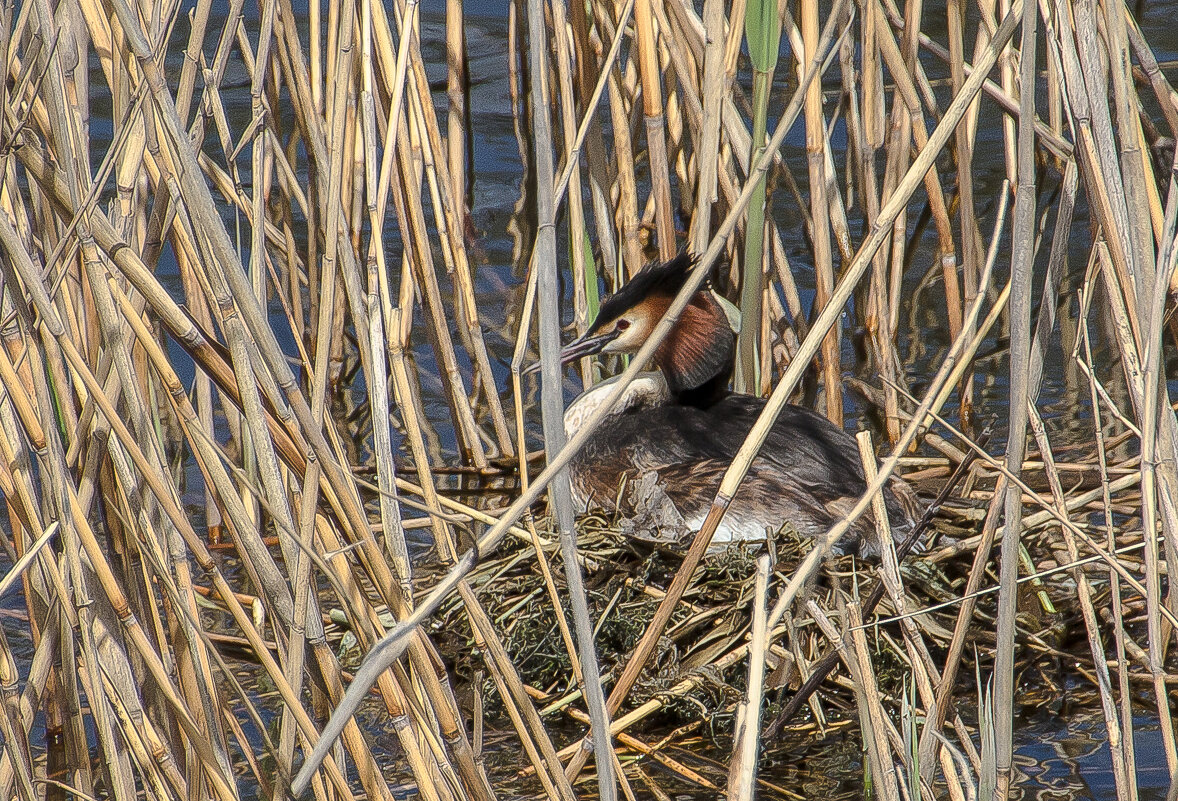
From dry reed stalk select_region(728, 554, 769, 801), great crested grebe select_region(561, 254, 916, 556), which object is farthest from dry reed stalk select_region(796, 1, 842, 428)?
dry reed stalk select_region(728, 554, 769, 801)

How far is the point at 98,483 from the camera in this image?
1.99 m

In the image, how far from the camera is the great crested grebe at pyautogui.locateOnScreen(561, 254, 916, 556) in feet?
10.2

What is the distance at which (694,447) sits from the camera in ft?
11.0

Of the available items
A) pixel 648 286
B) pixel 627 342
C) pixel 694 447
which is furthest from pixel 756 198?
pixel 627 342

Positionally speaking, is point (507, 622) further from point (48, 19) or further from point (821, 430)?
point (48, 19)

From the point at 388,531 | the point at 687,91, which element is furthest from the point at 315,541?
the point at 687,91

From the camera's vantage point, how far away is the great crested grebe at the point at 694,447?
3.11m

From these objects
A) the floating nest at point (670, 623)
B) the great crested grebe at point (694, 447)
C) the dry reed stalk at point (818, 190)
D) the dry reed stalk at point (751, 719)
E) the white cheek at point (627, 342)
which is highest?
the dry reed stalk at point (818, 190)

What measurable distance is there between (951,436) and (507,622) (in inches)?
61.6

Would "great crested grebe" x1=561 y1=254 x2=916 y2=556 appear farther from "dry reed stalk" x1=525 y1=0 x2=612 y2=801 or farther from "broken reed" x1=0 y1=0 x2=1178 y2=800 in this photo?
"dry reed stalk" x1=525 y1=0 x2=612 y2=801

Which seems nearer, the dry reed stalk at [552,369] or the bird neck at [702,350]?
the dry reed stalk at [552,369]

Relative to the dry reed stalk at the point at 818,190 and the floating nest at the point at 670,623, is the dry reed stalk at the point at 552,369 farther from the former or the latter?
the dry reed stalk at the point at 818,190

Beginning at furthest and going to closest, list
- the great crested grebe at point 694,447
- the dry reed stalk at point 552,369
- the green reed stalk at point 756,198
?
the great crested grebe at point 694,447 < the green reed stalk at point 756,198 < the dry reed stalk at point 552,369

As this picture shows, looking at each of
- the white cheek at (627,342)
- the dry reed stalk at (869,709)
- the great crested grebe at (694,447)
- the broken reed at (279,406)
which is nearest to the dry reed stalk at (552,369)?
the broken reed at (279,406)
